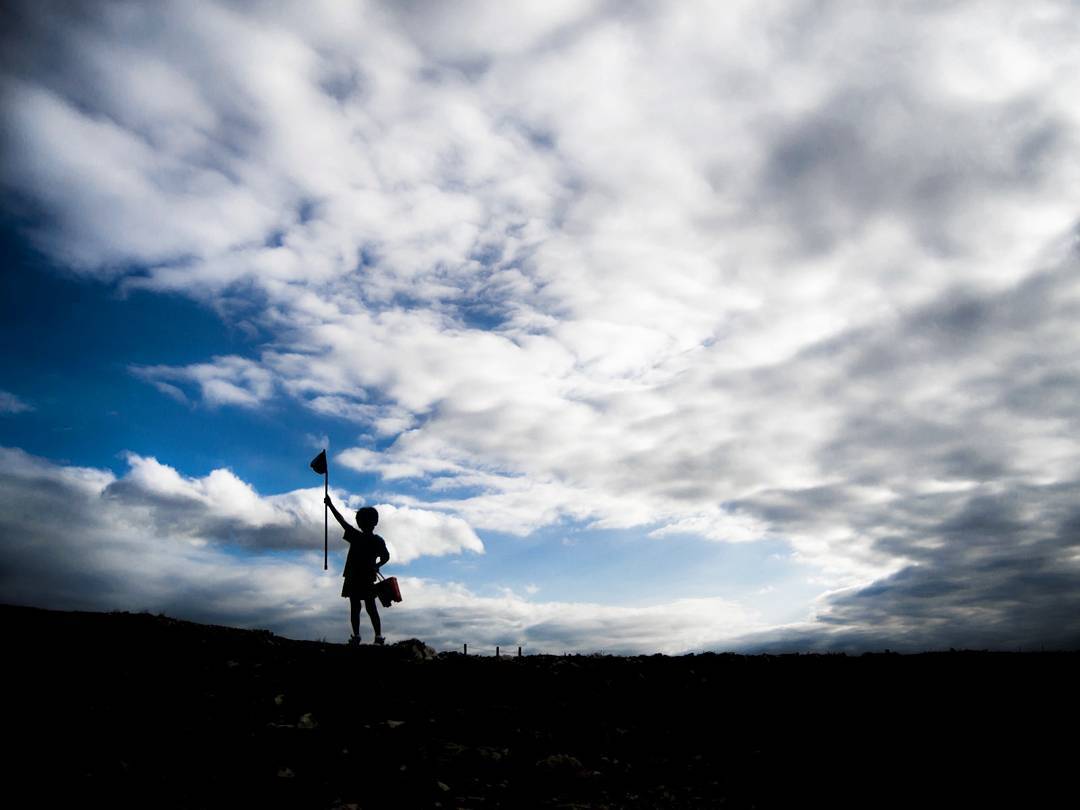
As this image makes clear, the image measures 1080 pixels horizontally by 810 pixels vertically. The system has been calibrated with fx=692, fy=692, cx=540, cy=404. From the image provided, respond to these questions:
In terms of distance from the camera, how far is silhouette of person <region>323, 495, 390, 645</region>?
1440 centimetres

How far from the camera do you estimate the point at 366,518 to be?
15086 mm

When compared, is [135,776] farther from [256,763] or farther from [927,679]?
[927,679]

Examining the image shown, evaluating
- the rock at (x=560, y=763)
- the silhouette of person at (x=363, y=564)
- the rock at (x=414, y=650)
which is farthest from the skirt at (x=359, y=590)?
the rock at (x=560, y=763)

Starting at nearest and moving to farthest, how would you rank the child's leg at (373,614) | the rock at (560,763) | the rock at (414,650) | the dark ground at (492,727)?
the dark ground at (492,727), the rock at (560,763), the rock at (414,650), the child's leg at (373,614)

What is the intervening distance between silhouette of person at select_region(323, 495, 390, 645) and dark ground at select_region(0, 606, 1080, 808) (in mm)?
1612

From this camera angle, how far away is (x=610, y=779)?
8.76 metres

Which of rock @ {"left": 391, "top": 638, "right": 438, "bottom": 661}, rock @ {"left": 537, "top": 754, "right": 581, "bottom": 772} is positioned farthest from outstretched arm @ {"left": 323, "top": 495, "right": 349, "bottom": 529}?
rock @ {"left": 537, "top": 754, "right": 581, "bottom": 772}

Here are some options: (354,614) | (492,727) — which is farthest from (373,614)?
(492,727)

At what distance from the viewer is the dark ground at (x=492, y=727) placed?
26.1ft

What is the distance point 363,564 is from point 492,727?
566 cm

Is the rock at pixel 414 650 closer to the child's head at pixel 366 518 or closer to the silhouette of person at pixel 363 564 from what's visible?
the silhouette of person at pixel 363 564

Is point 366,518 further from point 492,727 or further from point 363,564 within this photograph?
point 492,727

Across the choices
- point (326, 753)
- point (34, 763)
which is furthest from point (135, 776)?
point (326, 753)

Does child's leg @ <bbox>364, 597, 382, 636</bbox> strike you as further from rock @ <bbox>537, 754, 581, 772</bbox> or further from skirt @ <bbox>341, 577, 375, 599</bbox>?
rock @ <bbox>537, 754, 581, 772</bbox>
